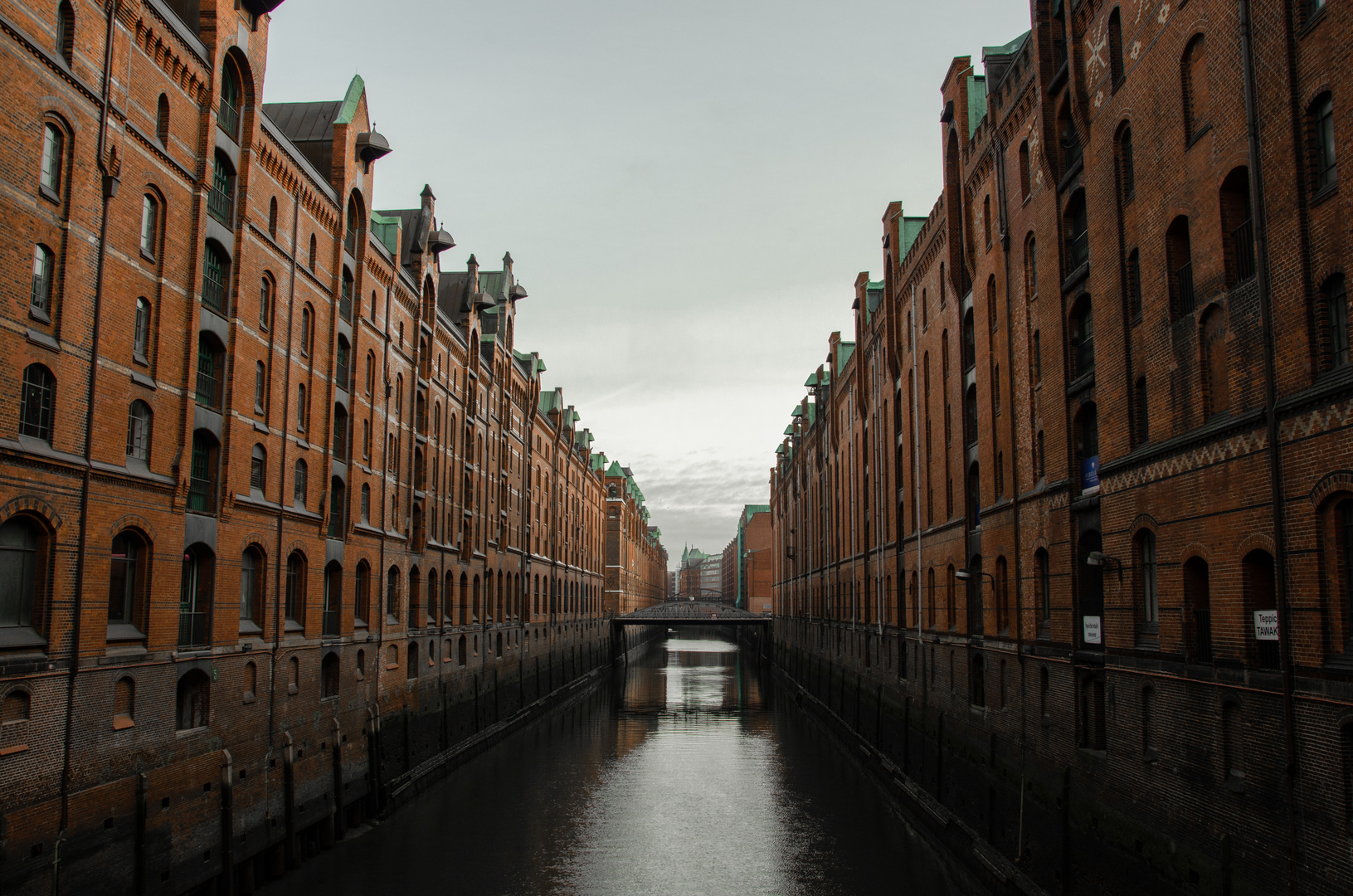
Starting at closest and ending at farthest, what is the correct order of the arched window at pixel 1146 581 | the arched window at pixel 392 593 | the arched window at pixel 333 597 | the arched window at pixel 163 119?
the arched window at pixel 1146 581, the arched window at pixel 163 119, the arched window at pixel 333 597, the arched window at pixel 392 593

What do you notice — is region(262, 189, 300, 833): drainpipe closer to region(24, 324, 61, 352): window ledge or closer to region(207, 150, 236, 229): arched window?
region(207, 150, 236, 229): arched window

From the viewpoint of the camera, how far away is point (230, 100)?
2095 centimetres

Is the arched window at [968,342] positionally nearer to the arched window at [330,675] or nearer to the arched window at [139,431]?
the arched window at [330,675]

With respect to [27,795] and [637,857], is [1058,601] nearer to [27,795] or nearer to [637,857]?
[637,857]

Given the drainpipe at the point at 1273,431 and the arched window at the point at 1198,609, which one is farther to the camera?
the arched window at the point at 1198,609

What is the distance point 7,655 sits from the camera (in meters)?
13.8

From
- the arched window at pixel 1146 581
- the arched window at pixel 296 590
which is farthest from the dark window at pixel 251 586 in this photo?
the arched window at pixel 1146 581

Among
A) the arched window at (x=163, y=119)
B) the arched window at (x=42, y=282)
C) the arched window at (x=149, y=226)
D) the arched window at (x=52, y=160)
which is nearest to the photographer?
the arched window at (x=42, y=282)

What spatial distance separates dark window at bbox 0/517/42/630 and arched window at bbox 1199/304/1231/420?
1749cm

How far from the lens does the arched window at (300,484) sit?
24.4 meters

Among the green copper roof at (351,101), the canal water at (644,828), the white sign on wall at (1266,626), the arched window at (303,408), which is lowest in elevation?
the canal water at (644,828)

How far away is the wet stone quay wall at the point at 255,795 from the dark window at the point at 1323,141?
61.8 feet

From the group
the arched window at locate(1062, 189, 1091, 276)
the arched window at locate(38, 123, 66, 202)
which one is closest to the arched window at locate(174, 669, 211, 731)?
the arched window at locate(38, 123, 66, 202)

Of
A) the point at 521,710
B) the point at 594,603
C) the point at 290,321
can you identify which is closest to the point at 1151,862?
the point at 290,321
